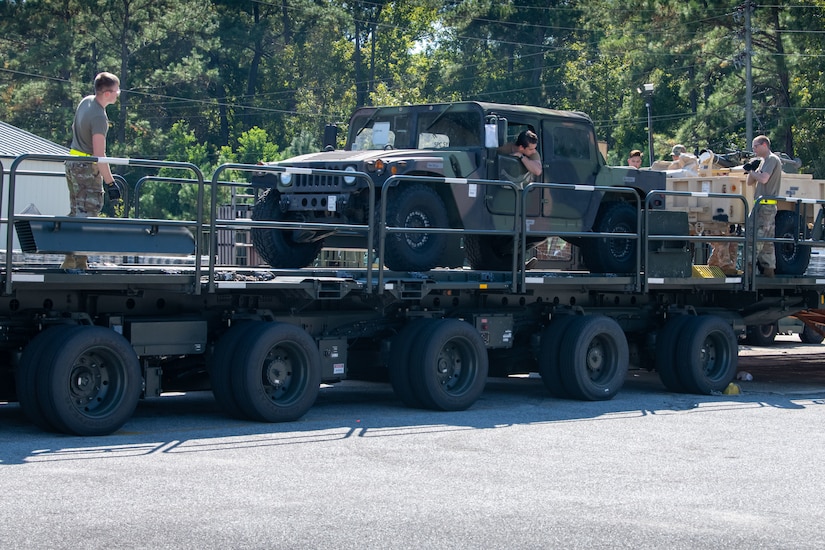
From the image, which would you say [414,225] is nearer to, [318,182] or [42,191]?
[318,182]

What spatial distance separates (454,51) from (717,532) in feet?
191

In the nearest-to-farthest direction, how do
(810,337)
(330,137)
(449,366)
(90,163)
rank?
(90,163)
(449,366)
(330,137)
(810,337)

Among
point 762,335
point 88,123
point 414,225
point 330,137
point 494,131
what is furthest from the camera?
point 762,335

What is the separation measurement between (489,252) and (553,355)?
5.06 feet

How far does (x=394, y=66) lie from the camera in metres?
71.9

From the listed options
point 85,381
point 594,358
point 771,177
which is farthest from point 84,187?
point 771,177

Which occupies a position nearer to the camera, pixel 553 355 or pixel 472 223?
pixel 472 223

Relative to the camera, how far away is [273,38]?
65.2m

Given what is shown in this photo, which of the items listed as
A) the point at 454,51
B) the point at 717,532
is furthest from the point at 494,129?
the point at 454,51

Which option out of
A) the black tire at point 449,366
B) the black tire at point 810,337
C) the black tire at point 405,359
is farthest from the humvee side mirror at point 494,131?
the black tire at point 810,337

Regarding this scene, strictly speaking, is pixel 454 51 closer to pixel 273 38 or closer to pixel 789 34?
pixel 273 38

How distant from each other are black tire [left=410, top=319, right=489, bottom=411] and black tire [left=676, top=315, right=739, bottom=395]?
3028 millimetres

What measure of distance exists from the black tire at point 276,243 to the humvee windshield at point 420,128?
4.84ft

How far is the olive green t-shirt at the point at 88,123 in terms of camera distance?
11.1 metres
